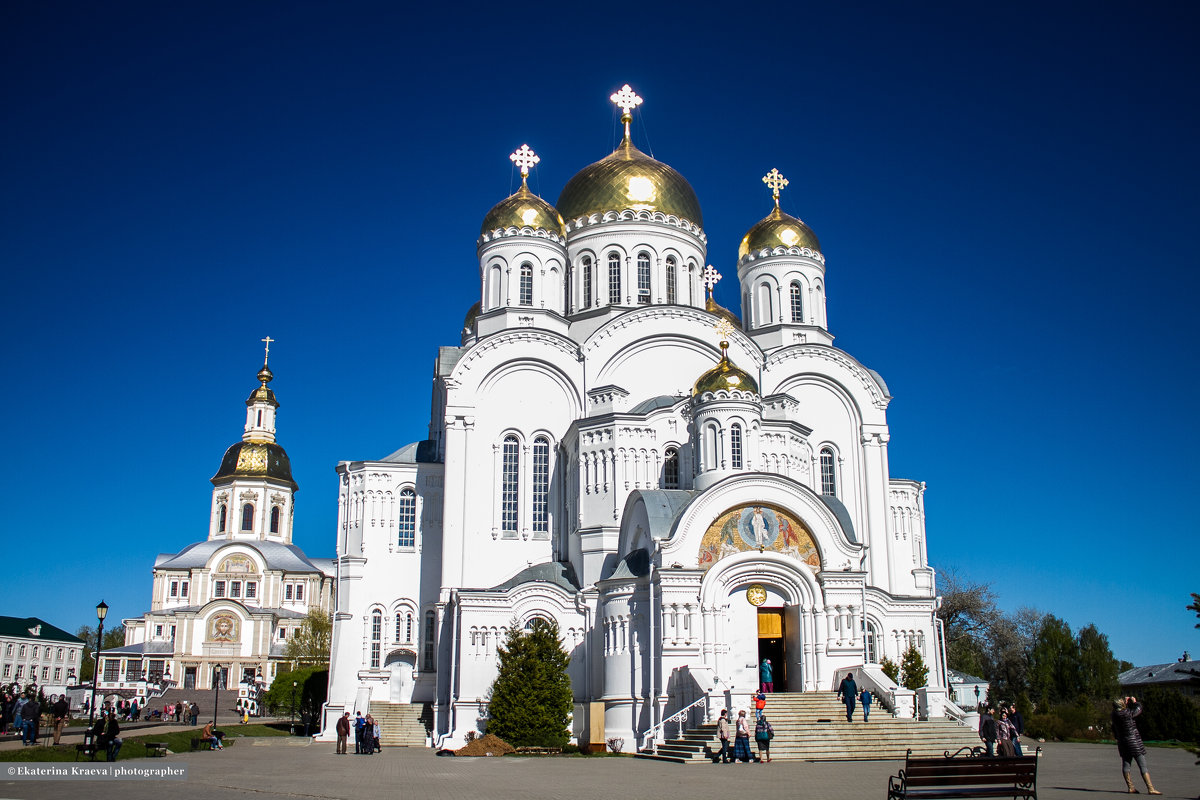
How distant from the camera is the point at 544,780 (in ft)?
49.2

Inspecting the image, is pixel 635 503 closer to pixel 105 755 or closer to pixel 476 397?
pixel 476 397

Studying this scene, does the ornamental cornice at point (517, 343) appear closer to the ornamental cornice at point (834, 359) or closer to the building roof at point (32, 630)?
the ornamental cornice at point (834, 359)

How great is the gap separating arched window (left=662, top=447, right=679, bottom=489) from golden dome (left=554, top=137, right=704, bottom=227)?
29.4 feet

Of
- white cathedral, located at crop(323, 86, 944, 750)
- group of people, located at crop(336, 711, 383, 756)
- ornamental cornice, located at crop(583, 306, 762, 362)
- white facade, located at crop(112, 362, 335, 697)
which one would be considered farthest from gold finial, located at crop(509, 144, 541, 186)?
white facade, located at crop(112, 362, 335, 697)

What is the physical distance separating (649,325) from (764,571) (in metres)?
9.08

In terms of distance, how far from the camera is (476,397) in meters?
29.0

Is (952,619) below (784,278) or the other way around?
below

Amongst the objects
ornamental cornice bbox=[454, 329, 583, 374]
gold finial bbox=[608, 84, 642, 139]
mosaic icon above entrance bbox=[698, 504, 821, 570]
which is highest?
gold finial bbox=[608, 84, 642, 139]

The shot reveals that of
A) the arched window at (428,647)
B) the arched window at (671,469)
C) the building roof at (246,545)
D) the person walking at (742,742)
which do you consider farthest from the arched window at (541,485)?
the building roof at (246,545)

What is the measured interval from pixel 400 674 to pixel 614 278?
518 inches

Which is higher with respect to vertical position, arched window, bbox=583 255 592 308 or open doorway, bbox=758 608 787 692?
arched window, bbox=583 255 592 308

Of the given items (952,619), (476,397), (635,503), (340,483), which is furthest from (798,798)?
(952,619)

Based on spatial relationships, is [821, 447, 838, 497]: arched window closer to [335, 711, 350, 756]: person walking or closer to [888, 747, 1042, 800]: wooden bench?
[335, 711, 350, 756]: person walking

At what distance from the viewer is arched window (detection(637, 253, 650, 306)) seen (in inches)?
1283
